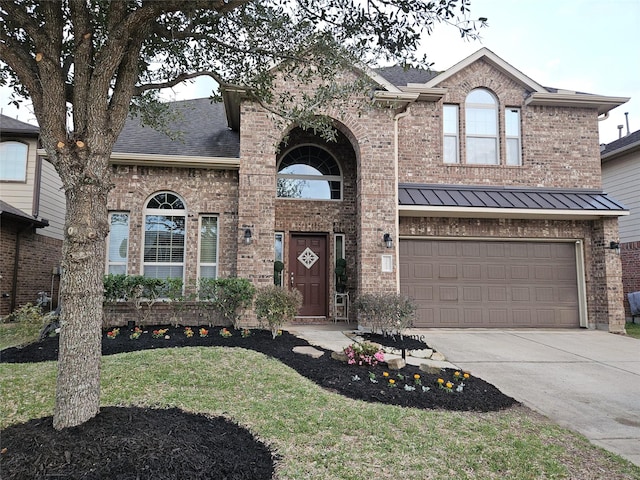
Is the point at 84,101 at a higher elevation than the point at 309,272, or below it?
higher

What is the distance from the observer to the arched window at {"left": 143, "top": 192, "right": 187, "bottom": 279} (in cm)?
909

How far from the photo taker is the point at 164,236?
9.18 metres

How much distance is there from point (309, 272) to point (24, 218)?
7.43 metres

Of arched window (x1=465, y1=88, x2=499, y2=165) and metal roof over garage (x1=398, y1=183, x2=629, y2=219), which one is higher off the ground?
arched window (x1=465, y1=88, x2=499, y2=165)

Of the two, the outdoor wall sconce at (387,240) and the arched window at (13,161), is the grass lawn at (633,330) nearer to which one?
the outdoor wall sconce at (387,240)

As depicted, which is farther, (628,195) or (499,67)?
(628,195)

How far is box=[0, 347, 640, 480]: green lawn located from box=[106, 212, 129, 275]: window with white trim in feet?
12.6

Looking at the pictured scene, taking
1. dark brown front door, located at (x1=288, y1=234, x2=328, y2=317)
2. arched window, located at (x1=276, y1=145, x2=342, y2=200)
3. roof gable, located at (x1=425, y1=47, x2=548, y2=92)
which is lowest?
dark brown front door, located at (x1=288, y1=234, x2=328, y2=317)

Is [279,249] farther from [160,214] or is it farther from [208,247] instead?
[160,214]

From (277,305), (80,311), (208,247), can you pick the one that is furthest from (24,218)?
(80,311)

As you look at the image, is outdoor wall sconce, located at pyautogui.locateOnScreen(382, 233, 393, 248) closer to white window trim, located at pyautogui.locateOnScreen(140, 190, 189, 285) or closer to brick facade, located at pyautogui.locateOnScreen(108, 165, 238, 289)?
brick facade, located at pyautogui.locateOnScreen(108, 165, 238, 289)

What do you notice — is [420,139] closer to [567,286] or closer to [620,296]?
[567,286]

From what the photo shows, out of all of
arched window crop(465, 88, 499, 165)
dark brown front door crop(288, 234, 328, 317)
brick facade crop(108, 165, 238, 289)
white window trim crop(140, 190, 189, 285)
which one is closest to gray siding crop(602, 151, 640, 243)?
arched window crop(465, 88, 499, 165)

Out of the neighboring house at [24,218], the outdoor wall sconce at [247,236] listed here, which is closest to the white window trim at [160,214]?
the outdoor wall sconce at [247,236]
